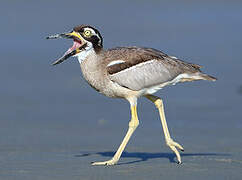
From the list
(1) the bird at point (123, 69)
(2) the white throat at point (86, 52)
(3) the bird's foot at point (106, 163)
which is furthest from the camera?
(2) the white throat at point (86, 52)

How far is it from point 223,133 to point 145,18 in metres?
7.73

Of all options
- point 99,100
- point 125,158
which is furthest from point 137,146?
point 99,100

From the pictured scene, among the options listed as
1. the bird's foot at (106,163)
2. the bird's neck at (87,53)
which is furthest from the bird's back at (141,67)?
the bird's foot at (106,163)

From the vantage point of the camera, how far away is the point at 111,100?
1717 cm

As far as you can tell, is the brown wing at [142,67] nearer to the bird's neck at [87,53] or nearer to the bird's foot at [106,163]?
the bird's neck at [87,53]

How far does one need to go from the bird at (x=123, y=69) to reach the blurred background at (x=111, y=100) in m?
0.92

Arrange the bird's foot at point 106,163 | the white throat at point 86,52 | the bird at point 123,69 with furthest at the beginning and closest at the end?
the white throat at point 86,52 < the bird at point 123,69 < the bird's foot at point 106,163

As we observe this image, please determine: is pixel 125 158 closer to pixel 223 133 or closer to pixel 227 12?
pixel 223 133

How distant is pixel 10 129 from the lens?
14.9m

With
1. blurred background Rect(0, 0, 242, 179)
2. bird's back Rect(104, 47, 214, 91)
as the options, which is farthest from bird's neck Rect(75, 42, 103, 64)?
blurred background Rect(0, 0, 242, 179)

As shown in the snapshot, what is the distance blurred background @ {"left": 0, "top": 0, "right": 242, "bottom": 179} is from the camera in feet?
39.4

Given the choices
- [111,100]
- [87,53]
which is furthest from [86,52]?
Answer: [111,100]

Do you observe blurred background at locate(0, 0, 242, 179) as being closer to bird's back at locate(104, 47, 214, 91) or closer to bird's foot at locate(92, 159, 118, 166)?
bird's foot at locate(92, 159, 118, 166)

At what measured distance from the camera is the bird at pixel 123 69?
12.1 meters
